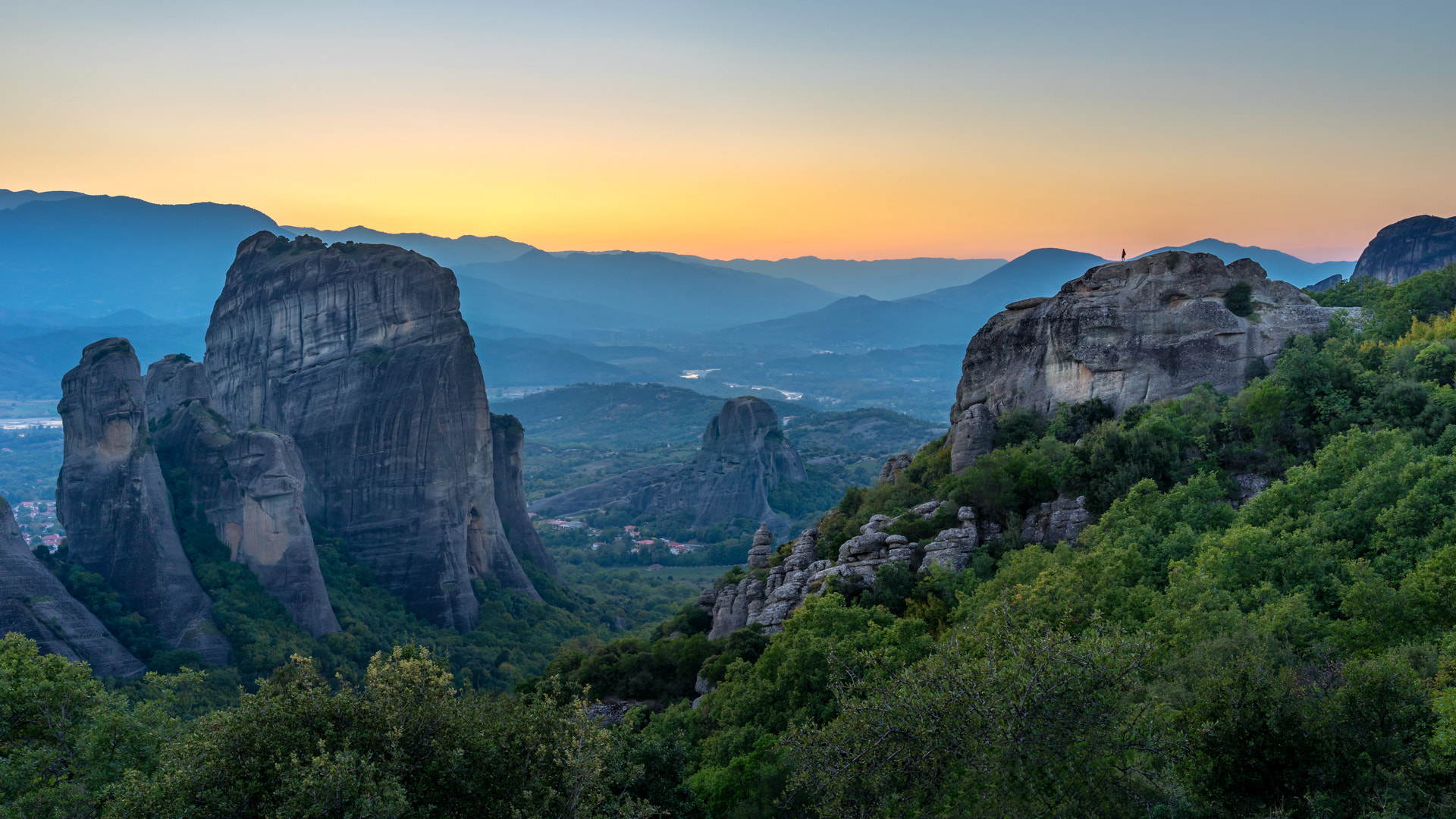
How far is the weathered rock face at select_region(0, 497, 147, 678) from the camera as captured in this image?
37.8 metres

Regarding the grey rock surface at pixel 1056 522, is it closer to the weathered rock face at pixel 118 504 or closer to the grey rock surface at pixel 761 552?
the grey rock surface at pixel 761 552

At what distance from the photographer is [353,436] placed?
60875mm

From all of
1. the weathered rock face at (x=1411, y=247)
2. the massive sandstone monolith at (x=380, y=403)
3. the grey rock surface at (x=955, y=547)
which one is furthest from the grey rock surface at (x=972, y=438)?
the weathered rock face at (x=1411, y=247)

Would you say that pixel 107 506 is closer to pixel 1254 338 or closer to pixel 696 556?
pixel 1254 338

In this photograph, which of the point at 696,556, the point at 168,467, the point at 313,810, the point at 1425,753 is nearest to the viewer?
the point at 313,810

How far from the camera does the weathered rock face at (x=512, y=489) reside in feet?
235

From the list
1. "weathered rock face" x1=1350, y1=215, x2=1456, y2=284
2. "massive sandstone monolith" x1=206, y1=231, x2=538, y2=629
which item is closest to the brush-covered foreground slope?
"massive sandstone monolith" x1=206, y1=231, x2=538, y2=629

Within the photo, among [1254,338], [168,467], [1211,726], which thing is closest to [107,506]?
[168,467]

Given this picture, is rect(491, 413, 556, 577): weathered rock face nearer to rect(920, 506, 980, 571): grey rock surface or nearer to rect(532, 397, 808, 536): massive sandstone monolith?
rect(920, 506, 980, 571): grey rock surface

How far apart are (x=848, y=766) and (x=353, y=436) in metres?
54.4

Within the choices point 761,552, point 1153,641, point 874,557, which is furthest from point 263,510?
point 1153,641

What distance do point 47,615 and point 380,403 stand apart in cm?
2486

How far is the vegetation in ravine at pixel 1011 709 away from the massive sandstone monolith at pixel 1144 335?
25.8 ft

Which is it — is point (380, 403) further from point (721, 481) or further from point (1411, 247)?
point (1411, 247)
